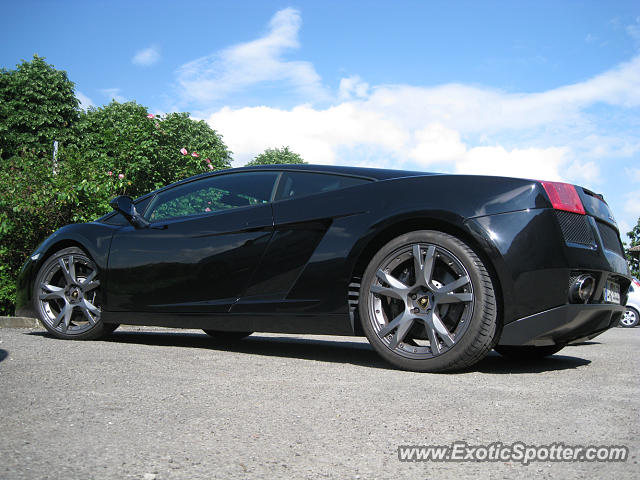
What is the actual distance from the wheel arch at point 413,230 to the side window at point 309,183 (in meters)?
0.40

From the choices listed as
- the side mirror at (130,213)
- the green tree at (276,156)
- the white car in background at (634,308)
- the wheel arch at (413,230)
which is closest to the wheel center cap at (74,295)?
the side mirror at (130,213)

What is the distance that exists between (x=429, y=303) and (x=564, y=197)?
93 centimetres

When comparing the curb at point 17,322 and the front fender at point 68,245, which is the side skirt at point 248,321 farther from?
the curb at point 17,322

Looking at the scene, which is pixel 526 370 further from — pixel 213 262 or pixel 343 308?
pixel 213 262

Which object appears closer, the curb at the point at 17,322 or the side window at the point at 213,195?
the side window at the point at 213,195

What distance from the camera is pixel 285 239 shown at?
3979 mm

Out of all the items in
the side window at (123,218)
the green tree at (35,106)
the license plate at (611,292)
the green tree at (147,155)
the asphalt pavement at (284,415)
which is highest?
the green tree at (35,106)

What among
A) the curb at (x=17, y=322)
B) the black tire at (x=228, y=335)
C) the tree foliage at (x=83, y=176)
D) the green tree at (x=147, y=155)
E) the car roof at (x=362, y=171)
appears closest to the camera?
the car roof at (x=362, y=171)

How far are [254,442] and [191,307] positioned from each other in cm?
242

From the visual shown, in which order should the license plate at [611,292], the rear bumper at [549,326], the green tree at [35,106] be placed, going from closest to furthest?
the rear bumper at [549,326]
the license plate at [611,292]
the green tree at [35,106]

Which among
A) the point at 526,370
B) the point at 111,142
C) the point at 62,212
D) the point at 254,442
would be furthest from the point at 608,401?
the point at 111,142

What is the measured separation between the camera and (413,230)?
3.66 m

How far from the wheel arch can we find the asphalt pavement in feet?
1.27

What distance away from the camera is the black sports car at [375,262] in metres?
3.29
